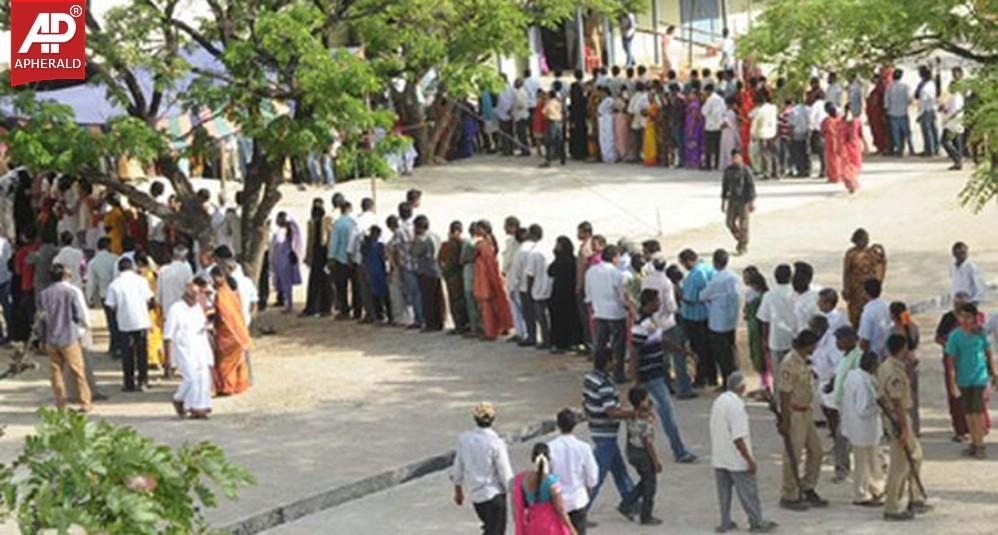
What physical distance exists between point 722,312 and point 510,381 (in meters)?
2.27

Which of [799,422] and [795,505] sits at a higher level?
[799,422]

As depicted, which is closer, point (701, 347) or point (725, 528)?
point (725, 528)

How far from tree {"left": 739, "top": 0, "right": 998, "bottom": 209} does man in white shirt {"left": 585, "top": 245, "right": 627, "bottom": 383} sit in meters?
2.27

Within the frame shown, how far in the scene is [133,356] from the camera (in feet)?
69.5

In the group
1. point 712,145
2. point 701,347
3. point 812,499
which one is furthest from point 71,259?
point 712,145

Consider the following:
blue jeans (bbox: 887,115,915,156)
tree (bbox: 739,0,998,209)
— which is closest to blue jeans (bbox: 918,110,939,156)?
blue jeans (bbox: 887,115,915,156)

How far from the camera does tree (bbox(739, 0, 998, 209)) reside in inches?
701

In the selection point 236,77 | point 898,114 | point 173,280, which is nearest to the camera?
point 173,280

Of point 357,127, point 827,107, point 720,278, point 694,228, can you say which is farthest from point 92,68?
point 827,107

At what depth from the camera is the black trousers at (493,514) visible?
14.8 m

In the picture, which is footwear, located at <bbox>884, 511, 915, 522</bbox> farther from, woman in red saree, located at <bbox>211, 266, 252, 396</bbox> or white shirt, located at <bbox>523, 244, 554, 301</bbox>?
woman in red saree, located at <bbox>211, 266, 252, 396</bbox>

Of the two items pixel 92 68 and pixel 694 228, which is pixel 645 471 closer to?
pixel 92 68

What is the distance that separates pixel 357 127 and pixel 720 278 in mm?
4368

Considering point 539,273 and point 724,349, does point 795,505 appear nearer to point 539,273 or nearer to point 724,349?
point 724,349
